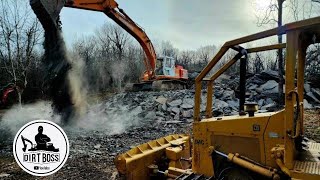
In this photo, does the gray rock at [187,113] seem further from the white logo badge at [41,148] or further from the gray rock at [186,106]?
the white logo badge at [41,148]

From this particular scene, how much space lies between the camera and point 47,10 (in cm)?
884

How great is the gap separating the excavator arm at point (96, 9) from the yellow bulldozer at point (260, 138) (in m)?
5.66

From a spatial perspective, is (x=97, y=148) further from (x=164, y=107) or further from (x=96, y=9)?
(x=164, y=107)

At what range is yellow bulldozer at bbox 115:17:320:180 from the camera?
3213 mm

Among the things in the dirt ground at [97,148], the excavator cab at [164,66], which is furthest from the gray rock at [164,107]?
the excavator cab at [164,66]

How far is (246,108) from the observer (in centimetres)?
386

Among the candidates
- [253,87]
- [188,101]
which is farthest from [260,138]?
[253,87]

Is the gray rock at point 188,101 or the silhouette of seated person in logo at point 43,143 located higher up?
the gray rock at point 188,101

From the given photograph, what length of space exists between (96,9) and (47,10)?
142 inches

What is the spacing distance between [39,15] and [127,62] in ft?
123

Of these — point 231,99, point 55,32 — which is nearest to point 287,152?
point 55,32

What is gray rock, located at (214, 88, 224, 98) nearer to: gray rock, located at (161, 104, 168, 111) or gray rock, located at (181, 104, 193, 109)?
gray rock, located at (181, 104, 193, 109)

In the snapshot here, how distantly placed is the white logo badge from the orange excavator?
4.03 metres

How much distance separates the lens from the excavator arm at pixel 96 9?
28.9 ft
